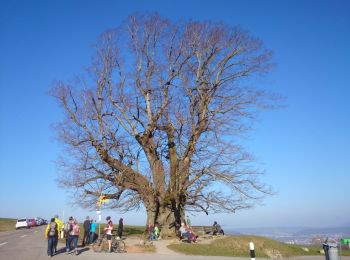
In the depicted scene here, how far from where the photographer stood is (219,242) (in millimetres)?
25344

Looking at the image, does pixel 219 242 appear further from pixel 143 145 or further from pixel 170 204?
pixel 143 145

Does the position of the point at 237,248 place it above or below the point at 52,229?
below

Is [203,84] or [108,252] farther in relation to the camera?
[203,84]

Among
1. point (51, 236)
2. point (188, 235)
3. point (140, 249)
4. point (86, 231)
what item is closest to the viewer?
point (51, 236)

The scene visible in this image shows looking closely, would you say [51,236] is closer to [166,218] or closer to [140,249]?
[140,249]

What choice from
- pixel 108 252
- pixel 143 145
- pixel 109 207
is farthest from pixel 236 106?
pixel 108 252

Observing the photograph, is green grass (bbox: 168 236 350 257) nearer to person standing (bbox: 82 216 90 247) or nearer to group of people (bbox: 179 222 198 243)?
group of people (bbox: 179 222 198 243)

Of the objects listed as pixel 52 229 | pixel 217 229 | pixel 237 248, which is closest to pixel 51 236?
pixel 52 229

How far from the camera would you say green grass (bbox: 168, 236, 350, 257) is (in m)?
22.7

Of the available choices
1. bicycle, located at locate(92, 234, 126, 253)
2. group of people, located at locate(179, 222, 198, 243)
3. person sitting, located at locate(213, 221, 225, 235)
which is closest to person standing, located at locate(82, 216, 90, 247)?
bicycle, located at locate(92, 234, 126, 253)

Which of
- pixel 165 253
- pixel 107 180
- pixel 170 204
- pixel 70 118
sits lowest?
pixel 165 253

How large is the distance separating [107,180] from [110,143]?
2795 millimetres

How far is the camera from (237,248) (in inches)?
965

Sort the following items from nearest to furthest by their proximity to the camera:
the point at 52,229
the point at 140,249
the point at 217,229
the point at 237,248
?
the point at 52,229 < the point at 140,249 < the point at 237,248 < the point at 217,229
